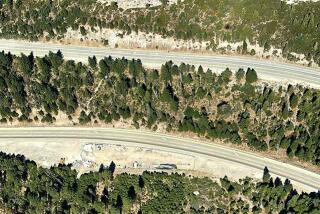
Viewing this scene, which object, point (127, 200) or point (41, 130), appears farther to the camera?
point (41, 130)

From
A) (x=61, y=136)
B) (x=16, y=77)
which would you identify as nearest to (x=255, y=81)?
(x=61, y=136)

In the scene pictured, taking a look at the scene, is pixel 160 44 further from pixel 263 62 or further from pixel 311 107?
pixel 311 107

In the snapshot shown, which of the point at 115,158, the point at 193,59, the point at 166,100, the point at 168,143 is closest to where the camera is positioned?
the point at 115,158

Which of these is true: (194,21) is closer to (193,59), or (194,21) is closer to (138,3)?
(193,59)

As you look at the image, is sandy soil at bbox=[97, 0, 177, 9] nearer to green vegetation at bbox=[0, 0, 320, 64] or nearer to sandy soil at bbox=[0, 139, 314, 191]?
green vegetation at bbox=[0, 0, 320, 64]

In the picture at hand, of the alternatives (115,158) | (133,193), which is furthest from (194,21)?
(133,193)

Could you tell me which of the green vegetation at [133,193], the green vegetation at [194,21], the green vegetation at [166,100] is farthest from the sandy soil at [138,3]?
the green vegetation at [133,193]
